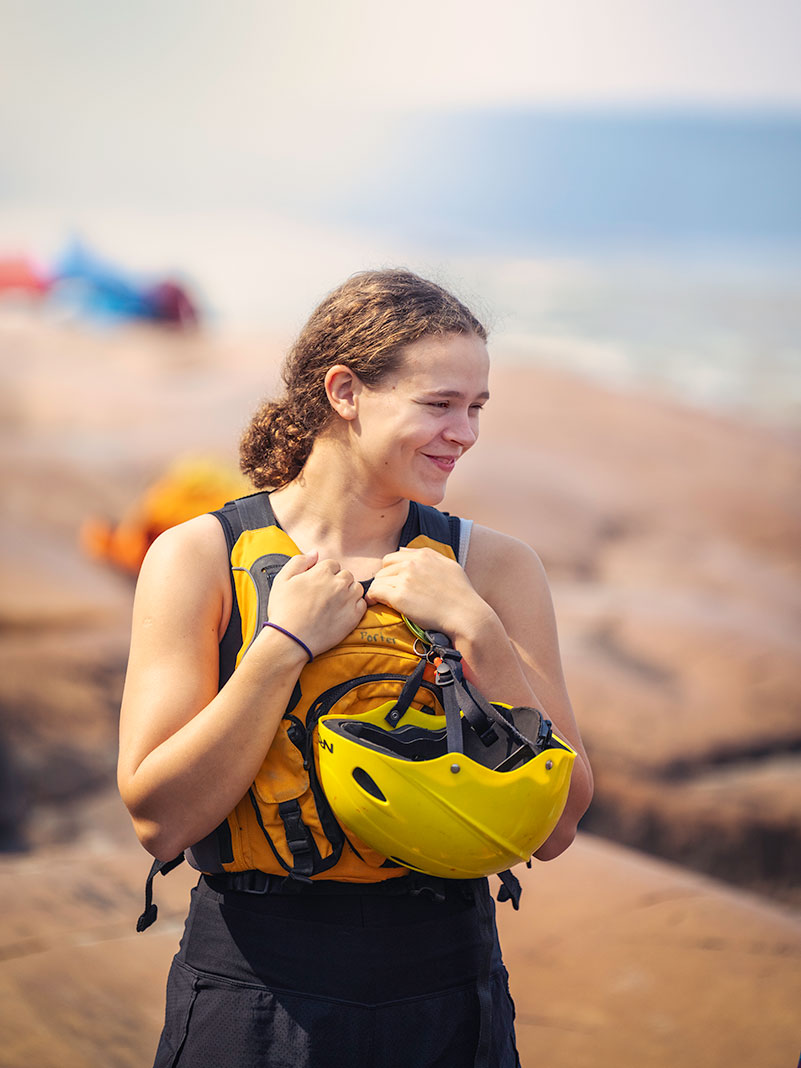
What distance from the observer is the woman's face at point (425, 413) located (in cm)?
144

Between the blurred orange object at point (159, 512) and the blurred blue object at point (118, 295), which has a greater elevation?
the blurred blue object at point (118, 295)

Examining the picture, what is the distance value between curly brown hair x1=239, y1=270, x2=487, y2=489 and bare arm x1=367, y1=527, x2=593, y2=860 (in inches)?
10.5

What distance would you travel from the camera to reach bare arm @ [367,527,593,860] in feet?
4.58

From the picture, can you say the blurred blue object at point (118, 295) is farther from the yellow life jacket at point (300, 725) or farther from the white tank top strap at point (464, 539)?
the yellow life jacket at point (300, 725)

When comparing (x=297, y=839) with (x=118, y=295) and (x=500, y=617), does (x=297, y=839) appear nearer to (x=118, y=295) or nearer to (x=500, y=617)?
(x=500, y=617)

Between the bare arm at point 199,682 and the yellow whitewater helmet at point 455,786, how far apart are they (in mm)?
102

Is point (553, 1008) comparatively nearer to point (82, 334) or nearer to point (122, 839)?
point (122, 839)

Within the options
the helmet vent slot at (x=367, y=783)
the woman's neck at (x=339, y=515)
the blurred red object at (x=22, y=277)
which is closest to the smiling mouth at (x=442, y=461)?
the woman's neck at (x=339, y=515)

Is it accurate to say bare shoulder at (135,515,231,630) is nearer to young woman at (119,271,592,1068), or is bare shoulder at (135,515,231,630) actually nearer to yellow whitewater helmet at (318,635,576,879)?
young woman at (119,271,592,1068)

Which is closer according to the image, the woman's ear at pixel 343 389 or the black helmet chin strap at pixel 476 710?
the black helmet chin strap at pixel 476 710

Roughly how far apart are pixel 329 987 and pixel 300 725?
0.34 metres

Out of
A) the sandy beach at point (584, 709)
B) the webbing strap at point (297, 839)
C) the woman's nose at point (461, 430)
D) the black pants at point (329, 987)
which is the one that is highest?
the woman's nose at point (461, 430)

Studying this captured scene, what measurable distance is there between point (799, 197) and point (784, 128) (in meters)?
2.93

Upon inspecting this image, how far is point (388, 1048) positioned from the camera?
4.45ft
